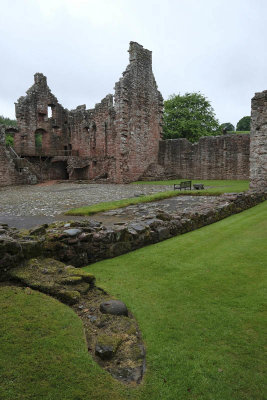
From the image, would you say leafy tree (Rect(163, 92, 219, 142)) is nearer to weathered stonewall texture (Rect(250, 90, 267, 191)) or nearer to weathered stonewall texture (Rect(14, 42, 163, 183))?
weathered stonewall texture (Rect(14, 42, 163, 183))

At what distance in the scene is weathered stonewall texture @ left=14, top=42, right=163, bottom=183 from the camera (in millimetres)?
24062

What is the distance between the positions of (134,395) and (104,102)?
103ft

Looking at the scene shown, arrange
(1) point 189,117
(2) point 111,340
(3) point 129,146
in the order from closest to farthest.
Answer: (2) point 111,340 → (3) point 129,146 → (1) point 189,117

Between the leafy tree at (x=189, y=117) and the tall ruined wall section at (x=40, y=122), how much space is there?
1468 cm

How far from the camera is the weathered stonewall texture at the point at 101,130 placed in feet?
78.9

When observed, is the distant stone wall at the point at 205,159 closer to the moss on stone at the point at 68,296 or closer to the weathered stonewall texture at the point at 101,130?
the weathered stonewall texture at the point at 101,130

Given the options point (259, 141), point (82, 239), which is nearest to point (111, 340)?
point (82, 239)

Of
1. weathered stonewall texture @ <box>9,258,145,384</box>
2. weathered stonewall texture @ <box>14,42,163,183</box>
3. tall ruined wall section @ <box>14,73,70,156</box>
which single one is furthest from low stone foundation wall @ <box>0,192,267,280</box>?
tall ruined wall section @ <box>14,73,70,156</box>

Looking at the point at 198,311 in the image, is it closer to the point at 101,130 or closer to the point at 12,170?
the point at 12,170

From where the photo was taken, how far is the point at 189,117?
4247 cm

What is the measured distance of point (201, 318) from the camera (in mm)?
3236

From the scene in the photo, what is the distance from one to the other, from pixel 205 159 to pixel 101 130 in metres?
12.3

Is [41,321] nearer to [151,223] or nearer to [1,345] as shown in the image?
[1,345]

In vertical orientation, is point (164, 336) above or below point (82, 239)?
below
